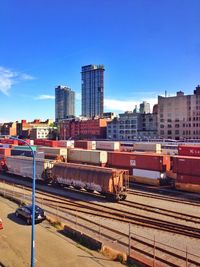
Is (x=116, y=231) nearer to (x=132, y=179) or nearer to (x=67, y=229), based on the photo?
(x=67, y=229)

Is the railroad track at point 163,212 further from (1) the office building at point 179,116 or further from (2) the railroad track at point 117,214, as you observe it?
(1) the office building at point 179,116

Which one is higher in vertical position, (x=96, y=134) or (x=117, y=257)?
(x=96, y=134)

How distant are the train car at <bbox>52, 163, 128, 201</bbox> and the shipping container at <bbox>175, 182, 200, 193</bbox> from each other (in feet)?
27.6

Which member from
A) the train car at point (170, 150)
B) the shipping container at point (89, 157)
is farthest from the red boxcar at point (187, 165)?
the train car at point (170, 150)

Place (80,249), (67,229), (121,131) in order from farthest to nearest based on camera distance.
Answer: (121,131)
(67,229)
(80,249)

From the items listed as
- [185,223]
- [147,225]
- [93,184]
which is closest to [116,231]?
[147,225]

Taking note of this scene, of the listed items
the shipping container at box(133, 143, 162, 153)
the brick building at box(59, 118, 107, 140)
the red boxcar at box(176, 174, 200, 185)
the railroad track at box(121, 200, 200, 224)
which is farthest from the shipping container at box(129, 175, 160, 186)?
the brick building at box(59, 118, 107, 140)

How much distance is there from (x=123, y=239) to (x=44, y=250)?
586cm

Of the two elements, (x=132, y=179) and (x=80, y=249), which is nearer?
(x=80, y=249)

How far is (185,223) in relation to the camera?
2483 centimetres

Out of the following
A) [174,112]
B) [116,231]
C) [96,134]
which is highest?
[174,112]

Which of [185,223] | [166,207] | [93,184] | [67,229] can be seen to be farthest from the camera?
[93,184]

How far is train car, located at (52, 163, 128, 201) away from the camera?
33.2 meters

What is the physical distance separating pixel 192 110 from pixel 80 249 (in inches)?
4857
